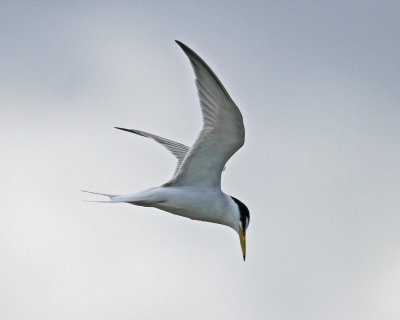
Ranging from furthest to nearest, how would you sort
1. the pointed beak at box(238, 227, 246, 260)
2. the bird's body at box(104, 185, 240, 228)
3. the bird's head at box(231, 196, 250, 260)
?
1. the pointed beak at box(238, 227, 246, 260)
2. the bird's head at box(231, 196, 250, 260)
3. the bird's body at box(104, 185, 240, 228)

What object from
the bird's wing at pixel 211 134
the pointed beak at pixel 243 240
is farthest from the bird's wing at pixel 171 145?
the bird's wing at pixel 211 134

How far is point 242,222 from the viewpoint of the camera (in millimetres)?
12547

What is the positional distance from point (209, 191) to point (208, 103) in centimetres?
A: 162

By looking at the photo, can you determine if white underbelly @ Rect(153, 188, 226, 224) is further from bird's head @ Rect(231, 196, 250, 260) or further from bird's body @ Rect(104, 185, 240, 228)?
bird's head @ Rect(231, 196, 250, 260)

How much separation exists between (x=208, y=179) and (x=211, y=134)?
90 centimetres

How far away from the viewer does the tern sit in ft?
36.4

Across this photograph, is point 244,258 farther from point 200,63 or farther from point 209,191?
point 200,63

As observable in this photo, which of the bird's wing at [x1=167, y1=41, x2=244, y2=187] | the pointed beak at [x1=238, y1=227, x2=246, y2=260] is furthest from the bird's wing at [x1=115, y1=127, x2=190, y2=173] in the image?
the bird's wing at [x1=167, y1=41, x2=244, y2=187]

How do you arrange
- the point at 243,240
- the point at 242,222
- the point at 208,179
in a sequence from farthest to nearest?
the point at 243,240
the point at 242,222
the point at 208,179

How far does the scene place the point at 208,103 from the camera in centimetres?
1103

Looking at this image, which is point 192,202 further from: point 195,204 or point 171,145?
point 171,145

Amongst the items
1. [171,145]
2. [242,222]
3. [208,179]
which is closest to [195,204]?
[208,179]

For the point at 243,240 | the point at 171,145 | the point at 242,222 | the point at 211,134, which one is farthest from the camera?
the point at 171,145

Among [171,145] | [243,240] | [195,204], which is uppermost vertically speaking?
[171,145]
